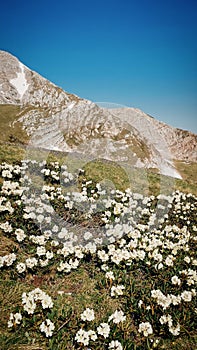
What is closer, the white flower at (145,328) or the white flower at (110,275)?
the white flower at (145,328)

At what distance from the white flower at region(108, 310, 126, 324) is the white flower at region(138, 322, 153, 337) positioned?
382mm

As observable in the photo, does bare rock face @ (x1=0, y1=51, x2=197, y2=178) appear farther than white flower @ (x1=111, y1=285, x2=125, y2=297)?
Yes

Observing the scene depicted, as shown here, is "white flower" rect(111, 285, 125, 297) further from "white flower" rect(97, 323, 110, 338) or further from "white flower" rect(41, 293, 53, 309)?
"white flower" rect(41, 293, 53, 309)

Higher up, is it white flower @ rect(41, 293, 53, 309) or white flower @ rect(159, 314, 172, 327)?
white flower @ rect(159, 314, 172, 327)

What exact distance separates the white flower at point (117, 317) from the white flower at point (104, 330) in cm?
25

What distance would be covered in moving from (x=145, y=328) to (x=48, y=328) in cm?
198

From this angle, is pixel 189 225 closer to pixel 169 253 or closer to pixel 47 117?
pixel 169 253

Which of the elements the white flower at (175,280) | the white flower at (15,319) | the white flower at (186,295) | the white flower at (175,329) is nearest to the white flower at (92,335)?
the white flower at (15,319)

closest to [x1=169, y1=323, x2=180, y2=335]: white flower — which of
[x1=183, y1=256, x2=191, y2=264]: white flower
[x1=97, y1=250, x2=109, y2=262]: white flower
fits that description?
[x1=97, y1=250, x2=109, y2=262]: white flower

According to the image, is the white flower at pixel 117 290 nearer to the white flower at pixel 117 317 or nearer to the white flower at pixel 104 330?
the white flower at pixel 117 317

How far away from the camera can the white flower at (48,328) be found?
4450 millimetres

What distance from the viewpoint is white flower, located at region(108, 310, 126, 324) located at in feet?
16.1

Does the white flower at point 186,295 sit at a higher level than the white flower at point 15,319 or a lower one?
higher

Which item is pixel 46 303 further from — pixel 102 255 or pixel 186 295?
pixel 186 295
